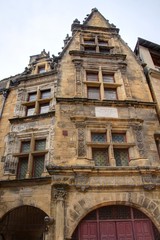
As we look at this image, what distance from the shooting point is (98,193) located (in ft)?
22.1

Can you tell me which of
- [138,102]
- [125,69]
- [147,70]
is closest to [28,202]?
[138,102]

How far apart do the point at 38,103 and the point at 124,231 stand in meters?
7.27

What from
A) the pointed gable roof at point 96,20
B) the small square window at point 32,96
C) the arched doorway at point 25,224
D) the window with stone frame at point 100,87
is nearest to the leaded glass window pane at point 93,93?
the window with stone frame at point 100,87

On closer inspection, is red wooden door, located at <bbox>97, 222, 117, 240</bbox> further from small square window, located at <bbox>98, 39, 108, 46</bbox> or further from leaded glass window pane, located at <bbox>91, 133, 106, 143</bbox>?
small square window, located at <bbox>98, 39, 108, 46</bbox>

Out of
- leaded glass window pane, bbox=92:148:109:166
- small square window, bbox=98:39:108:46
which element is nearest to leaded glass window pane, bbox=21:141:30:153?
leaded glass window pane, bbox=92:148:109:166

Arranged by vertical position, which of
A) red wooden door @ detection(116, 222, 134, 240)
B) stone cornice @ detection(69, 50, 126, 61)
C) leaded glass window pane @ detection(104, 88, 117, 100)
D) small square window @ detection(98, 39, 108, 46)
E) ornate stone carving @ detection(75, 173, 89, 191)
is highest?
small square window @ detection(98, 39, 108, 46)

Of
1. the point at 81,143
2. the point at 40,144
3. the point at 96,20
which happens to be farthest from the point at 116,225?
the point at 96,20

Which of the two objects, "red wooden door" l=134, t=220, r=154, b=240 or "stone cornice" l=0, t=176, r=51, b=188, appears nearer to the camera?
"red wooden door" l=134, t=220, r=154, b=240

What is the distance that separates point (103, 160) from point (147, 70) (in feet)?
20.4

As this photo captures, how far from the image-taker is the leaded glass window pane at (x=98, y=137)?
27.7 ft

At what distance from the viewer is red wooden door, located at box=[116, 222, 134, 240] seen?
6.19m

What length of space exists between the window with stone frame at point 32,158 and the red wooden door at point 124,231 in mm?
3853

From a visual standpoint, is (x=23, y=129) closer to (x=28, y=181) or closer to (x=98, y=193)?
(x=28, y=181)

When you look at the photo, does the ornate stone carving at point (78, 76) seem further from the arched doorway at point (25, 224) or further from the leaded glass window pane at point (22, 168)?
the arched doorway at point (25, 224)
